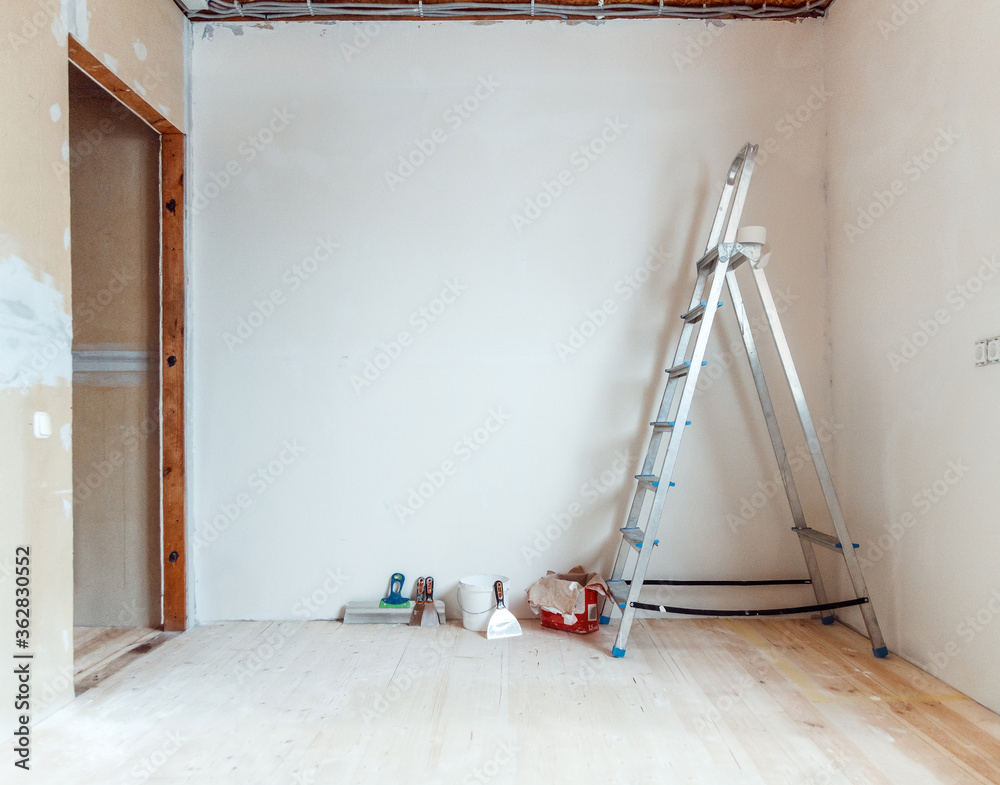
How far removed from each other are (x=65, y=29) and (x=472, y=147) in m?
1.54

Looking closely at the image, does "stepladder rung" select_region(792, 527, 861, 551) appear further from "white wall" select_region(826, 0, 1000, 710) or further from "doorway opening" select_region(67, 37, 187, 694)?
"doorway opening" select_region(67, 37, 187, 694)

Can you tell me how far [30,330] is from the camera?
6.70 ft

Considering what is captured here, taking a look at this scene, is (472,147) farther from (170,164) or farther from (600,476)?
(600,476)

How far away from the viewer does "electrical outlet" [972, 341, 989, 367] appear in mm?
2066

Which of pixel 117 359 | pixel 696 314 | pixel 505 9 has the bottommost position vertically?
pixel 117 359

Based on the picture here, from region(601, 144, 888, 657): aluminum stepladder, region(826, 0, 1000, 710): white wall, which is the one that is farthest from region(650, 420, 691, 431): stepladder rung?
region(826, 0, 1000, 710): white wall

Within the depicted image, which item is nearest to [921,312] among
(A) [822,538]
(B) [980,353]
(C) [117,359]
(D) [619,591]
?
(B) [980,353]

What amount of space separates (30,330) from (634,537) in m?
2.18

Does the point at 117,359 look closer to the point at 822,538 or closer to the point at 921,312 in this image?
the point at 822,538

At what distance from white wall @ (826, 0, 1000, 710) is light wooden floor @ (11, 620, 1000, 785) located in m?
0.29

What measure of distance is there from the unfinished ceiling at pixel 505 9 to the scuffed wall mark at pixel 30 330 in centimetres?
164

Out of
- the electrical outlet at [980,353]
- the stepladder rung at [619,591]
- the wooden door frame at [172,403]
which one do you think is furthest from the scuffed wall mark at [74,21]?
the electrical outlet at [980,353]

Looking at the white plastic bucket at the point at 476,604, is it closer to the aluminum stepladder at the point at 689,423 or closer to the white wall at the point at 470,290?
the white wall at the point at 470,290

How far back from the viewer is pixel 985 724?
1938 mm
